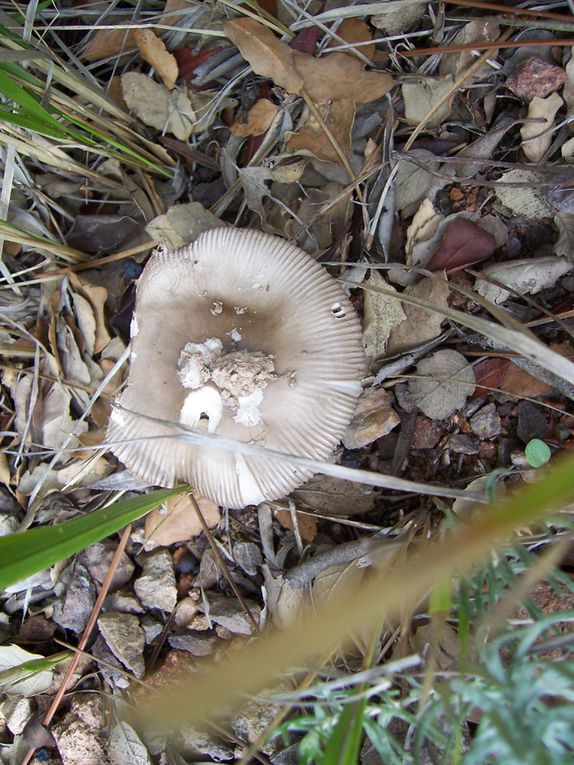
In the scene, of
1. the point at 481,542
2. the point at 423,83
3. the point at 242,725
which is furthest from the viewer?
the point at 423,83

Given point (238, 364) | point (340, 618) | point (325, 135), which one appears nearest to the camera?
point (340, 618)

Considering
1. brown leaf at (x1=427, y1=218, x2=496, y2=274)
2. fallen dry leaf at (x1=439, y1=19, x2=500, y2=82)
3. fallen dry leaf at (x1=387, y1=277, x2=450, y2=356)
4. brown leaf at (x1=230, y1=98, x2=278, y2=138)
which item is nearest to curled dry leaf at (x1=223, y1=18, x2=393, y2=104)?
brown leaf at (x1=230, y1=98, x2=278, y2=138)

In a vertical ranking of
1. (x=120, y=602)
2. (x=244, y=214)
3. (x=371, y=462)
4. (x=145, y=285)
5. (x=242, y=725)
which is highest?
(x=244, y=214)

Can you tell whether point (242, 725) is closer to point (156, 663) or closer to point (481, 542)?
point (156, 663)

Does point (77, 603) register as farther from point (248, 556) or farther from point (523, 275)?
point (523, 275)

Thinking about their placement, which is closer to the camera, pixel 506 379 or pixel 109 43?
pixel 506 379

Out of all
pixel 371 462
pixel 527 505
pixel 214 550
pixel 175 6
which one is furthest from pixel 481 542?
pixel 175 6

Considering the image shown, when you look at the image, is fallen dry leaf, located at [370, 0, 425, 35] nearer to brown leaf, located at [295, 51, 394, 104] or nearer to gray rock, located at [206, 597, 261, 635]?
brown leaf, located at [295, 51, 394, 104]

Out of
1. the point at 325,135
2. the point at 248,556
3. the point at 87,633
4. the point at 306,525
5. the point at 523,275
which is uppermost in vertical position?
the point at 325,135

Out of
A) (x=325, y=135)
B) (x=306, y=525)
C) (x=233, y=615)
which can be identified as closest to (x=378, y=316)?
(x=325, y=135)
